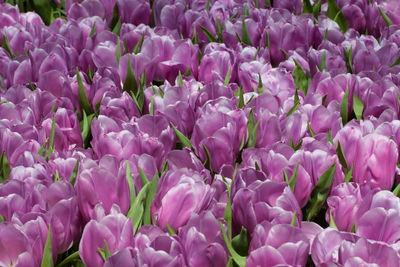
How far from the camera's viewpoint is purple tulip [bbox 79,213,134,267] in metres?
1.28

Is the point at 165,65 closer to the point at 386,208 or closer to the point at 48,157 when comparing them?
the point at 48,157

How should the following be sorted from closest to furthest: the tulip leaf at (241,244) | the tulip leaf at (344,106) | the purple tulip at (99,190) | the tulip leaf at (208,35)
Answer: the tulip leaf at (241,244), the purple tulip at (99,190), the tulip leaf at (344,106), the tulip leaf at (208,35)

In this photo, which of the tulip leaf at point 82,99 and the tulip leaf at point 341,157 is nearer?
the tulip leaf at point 341,157

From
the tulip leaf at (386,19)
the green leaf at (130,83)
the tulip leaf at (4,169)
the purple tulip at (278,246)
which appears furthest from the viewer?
the tulip leaf at (386,19)

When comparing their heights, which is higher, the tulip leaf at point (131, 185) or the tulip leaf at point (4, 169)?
the tulip leaf at point (131, 185)

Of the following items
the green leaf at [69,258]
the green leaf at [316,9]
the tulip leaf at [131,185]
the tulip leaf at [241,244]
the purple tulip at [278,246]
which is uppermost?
the purple tulip at [278,246]

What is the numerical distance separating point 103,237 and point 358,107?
100 centimetres

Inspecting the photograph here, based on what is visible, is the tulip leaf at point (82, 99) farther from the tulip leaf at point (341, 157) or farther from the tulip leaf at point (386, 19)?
the tulip leaf at point (386, 19)

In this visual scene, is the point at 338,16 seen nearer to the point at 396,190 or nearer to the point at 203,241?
the point at 396,190

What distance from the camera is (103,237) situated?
1.29 metres

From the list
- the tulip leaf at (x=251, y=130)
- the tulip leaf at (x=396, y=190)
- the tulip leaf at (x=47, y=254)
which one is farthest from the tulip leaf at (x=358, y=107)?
the tulip leaf at (x=47, y=254)

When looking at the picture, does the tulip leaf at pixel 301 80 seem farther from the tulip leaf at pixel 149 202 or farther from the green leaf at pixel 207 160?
the tulip leaf at pixel 149 202

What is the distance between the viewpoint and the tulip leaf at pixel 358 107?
6.48 feet

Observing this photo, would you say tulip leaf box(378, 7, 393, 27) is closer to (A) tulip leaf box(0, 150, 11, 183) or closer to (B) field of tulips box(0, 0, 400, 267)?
(B) field of tulips box(0, 0, 400, 267)
